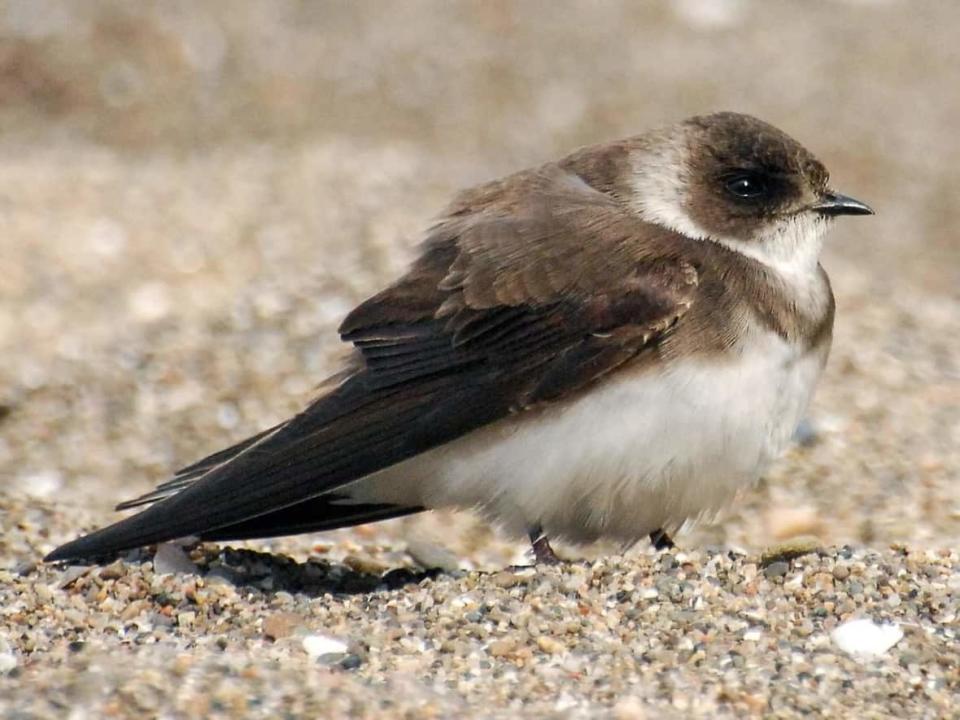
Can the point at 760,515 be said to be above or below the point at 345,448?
below

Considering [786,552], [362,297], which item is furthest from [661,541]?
[362,297]

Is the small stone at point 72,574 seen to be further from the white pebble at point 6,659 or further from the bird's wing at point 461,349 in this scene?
the white pebble at point 6,659

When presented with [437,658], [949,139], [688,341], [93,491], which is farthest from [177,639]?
[949,139]

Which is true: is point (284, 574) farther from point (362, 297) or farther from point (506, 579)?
point (362, 297)

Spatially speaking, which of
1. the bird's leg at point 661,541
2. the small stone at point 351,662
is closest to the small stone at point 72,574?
the small stone at point 351,662

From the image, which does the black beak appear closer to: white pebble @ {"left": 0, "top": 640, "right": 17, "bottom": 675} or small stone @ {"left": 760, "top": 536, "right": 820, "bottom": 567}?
small stone @ {"left": 760, "top": 536, "right": 820, "bottom": 567}

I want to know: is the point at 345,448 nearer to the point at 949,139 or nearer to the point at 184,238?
the point at 184,238

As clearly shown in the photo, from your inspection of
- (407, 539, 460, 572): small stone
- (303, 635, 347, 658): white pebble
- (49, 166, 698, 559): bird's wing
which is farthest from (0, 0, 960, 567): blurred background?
(303, 635, 347, 658): white pebble
